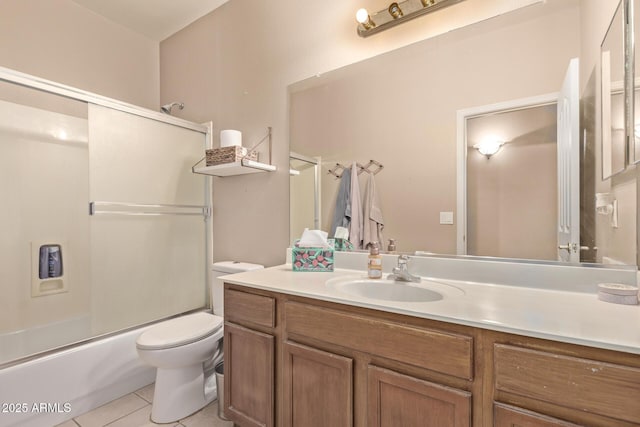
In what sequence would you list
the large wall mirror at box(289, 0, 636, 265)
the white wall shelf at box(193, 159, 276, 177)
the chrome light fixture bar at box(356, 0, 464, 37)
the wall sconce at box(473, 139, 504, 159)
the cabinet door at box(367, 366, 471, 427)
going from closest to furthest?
the cabinet door at box(367, 366, 471, 427) → the large wall mirror at box(289, 0, 636, 265) → the wall sconce at box(473, 139, 504, 159) → the chrome light fixture bar at box(356, 0, 464, 37) → the white wall shelf at box(193, 159, 276, 177)

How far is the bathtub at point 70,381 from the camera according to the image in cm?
146

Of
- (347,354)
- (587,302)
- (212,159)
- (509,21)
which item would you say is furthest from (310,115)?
(587,302)

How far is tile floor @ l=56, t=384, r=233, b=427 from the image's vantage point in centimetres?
158

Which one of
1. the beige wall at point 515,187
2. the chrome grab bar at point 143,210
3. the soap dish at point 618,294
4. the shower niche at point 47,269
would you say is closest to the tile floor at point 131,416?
the shower niche at point 47,269

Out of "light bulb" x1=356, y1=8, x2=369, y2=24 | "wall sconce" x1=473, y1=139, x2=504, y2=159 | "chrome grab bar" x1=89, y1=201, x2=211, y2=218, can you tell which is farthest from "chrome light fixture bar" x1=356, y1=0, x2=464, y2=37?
"chrome grab bar" x1=89, y1=201, x2=211, y2=218

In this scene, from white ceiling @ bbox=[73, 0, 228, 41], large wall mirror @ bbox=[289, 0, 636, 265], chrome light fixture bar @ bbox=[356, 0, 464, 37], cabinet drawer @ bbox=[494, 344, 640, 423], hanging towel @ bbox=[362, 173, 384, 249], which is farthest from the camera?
white ceiling @ bbox=[73, 0, 228, 41]

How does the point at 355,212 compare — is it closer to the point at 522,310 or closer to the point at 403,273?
the point at 403,273

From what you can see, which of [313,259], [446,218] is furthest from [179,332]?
[446,218]

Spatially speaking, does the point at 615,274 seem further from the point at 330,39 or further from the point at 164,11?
the point at 164,11

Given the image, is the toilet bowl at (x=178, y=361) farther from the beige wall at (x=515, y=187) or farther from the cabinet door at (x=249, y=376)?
the beige wall at (x=515, y=187)

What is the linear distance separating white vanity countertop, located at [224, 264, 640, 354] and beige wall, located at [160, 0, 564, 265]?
0.86 m

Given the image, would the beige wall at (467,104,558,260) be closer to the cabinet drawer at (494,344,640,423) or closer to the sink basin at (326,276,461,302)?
the sink basin at (326,276,461,302)

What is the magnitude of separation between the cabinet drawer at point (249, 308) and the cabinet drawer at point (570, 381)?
820 mm

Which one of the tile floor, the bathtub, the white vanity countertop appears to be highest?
the white vanity countertop
